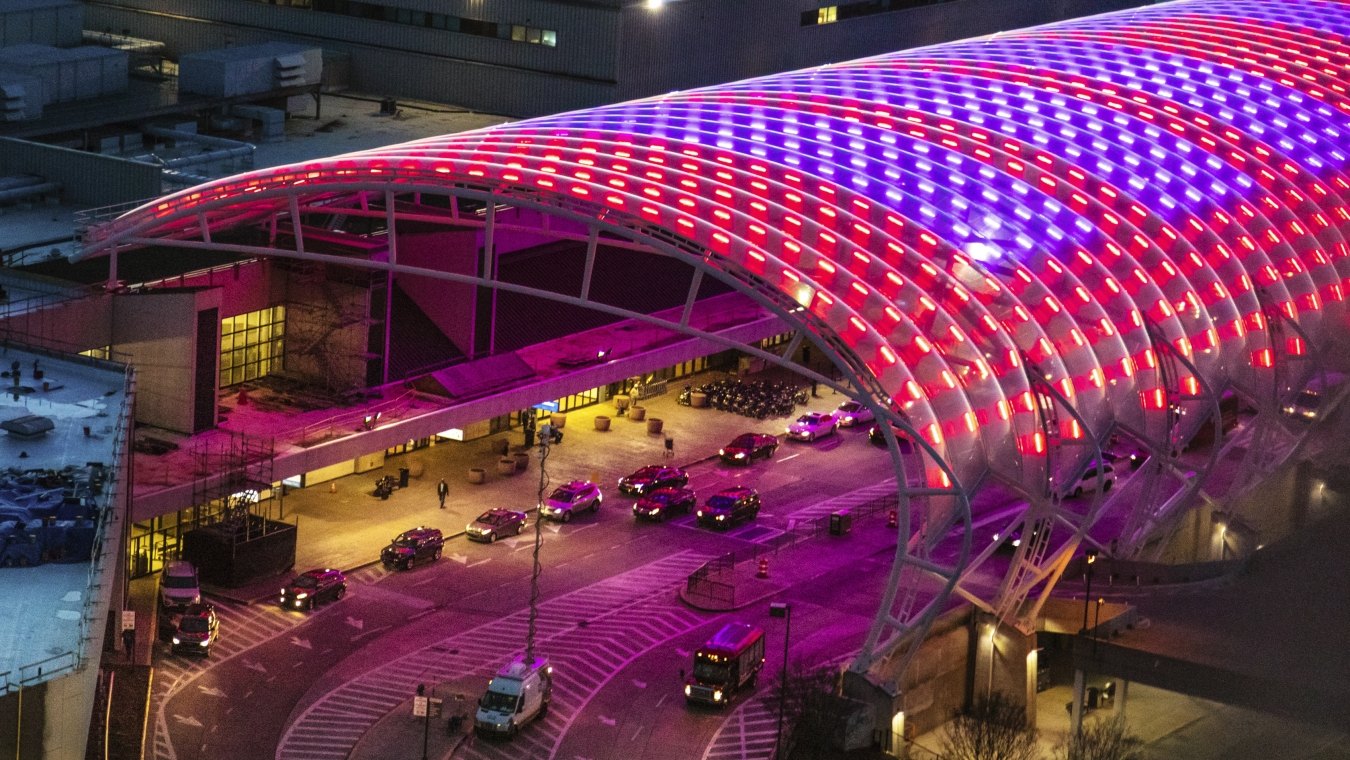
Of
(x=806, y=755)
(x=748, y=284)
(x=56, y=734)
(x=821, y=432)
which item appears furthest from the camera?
(x=821, y=432)

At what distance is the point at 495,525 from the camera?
81500 millimetres

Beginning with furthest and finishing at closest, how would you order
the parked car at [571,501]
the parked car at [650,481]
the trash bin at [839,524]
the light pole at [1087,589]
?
the parked car at [650,481], the trash bin at [839,524], the parked car at [571,501], the light pole at [1087,589]

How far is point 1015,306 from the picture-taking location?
2835 inches

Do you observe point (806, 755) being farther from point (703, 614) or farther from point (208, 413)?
point (208, 413)

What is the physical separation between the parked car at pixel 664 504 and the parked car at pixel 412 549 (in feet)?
27.8

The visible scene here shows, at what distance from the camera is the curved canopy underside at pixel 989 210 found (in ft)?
230

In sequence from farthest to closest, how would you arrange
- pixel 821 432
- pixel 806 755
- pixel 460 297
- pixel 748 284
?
pixel 821 432
pixel 460 297
pixel 748 284
pixel 806 755

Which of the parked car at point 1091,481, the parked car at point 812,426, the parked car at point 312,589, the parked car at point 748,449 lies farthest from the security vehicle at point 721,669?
the parked car at point 812,426

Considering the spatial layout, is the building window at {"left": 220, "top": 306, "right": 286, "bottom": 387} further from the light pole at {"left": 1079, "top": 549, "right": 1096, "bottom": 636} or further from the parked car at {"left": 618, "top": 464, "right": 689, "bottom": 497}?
the light pole at {"left": 1079, "top": 549, "right": 1096, "bottom": 636}

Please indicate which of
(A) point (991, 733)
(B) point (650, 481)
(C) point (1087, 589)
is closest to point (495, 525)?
(B) point (650, 481)

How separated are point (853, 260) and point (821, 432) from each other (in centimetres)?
2750

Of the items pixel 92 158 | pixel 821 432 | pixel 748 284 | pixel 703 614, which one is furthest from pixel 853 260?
pixel 92 158

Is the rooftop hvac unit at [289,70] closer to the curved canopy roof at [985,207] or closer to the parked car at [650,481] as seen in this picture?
the curved canopy roof at [985,207]

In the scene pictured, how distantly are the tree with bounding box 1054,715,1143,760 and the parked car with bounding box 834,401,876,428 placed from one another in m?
33.3
